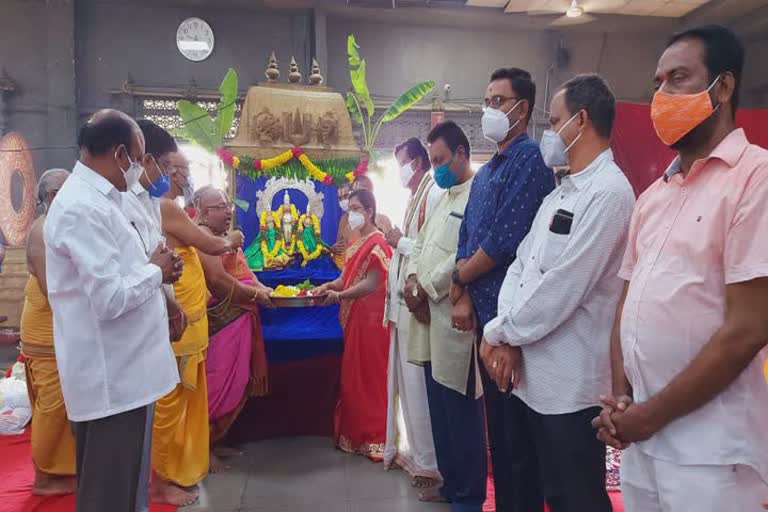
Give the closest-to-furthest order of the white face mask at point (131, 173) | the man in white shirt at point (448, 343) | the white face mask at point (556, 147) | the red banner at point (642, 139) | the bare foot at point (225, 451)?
the white face mask at point (556, 147), the white face mask at point (131, 173), the man in white shirt at point (448, 343), the bare foot at point (225, 451), the red banner at point (642, 139)

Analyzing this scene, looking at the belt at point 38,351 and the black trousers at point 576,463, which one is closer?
the black trousers at point 576,463

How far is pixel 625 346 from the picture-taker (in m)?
1.28

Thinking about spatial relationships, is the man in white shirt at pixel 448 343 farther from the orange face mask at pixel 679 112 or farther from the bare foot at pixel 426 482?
the orange face mask at pixel 679 112

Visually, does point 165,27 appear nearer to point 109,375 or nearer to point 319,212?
point 319,212

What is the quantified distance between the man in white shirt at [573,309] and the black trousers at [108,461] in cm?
124

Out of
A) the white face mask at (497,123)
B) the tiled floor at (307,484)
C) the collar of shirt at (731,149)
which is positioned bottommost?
the tiled floor at (307,484)

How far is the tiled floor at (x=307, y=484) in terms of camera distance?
8.88ft

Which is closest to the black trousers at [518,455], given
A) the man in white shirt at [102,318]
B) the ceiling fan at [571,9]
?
the man in white shirt at [102,318]

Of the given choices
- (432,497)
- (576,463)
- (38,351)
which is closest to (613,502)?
(432,497)

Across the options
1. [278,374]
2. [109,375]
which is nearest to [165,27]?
[278,374]

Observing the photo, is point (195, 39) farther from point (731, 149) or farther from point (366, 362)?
point (731, 149)

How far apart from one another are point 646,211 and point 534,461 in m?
0.96

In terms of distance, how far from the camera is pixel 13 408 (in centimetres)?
373

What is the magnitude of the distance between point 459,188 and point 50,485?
2.65 m
